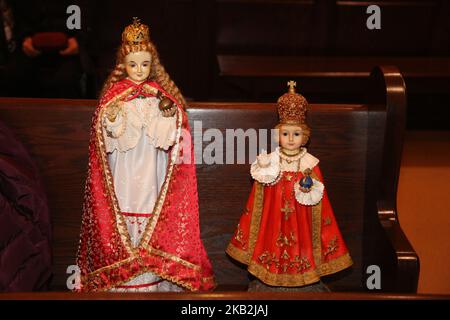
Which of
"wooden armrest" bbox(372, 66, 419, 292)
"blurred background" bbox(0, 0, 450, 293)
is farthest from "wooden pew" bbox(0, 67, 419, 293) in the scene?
"blurred background" bbox(0, 0, 450, 293)

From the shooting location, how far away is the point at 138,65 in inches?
81.4

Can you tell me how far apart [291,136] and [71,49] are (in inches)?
86.0

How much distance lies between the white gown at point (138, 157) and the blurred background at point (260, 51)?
1831 mm

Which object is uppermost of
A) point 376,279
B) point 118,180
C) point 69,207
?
point 118,180

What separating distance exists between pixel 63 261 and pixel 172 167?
1.80ft

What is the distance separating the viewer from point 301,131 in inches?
82.3

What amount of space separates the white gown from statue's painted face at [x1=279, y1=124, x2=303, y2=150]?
0.34 meters

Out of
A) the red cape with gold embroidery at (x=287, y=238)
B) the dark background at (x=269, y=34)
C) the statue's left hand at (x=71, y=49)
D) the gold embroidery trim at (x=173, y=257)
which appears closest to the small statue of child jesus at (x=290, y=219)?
the red cape with gold embroidery at (x=287, y=238)

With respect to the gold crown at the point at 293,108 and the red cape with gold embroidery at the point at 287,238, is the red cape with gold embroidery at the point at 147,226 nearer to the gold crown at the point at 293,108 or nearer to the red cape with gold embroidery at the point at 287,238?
the red cape with gold embroidery at the point at 287,238

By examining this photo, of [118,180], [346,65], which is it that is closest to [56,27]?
[346,65]

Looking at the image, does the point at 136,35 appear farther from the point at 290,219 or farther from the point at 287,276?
the point at 287,276

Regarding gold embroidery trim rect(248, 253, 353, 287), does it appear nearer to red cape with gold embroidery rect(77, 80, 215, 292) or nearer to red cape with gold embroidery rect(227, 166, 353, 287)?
red cape with gold embroidery rect(227, 166, 353, 287)

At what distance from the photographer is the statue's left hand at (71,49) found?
389cm
